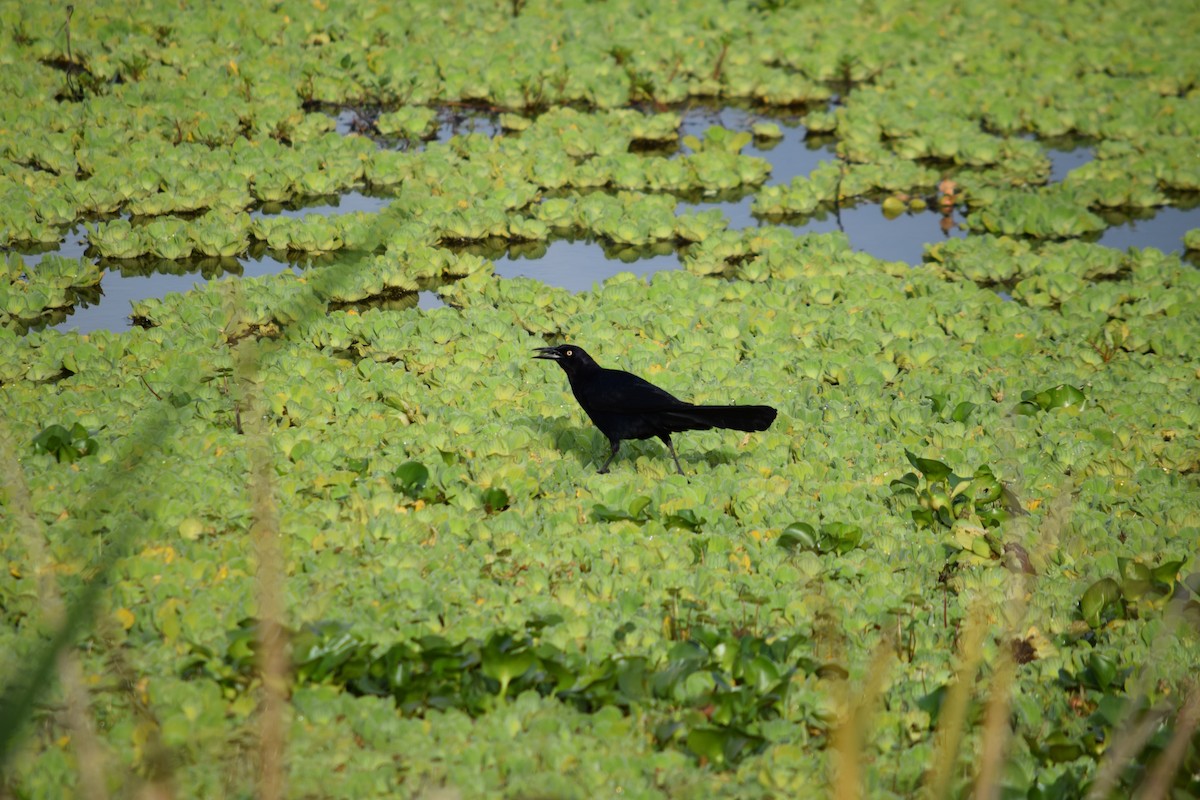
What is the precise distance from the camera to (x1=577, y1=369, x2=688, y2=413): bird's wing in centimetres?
523

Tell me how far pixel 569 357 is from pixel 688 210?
320cm

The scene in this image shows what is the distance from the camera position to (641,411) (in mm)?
5246

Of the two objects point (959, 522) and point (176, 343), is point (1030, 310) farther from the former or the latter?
point (176, 343)

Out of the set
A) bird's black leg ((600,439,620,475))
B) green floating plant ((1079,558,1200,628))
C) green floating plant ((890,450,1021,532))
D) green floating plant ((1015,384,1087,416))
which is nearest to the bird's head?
bird's black leg ((600,439,620,475))

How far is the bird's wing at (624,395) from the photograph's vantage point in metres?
5.23

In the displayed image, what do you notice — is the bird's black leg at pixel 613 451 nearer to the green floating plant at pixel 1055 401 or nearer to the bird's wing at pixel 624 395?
the bird's wing at pixel 624 395

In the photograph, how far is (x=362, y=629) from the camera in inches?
157

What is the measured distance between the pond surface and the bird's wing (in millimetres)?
2074

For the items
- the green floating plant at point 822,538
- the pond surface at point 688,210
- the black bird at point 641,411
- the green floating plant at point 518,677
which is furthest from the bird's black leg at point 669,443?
the pond surface at point 688,210

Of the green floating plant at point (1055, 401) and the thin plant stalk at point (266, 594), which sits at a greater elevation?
the thin plant stalk at point (266, 594)

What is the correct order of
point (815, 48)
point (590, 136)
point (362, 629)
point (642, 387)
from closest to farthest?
point (362, 629), point (642, 387), point (590, 136), point (815, 48)

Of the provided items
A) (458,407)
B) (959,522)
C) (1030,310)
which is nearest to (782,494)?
(959,522)

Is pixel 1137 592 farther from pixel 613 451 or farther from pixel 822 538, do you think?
pixel 613 451

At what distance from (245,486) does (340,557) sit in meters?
0.71
